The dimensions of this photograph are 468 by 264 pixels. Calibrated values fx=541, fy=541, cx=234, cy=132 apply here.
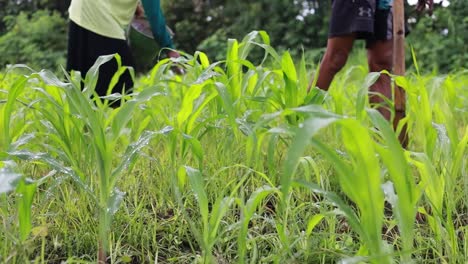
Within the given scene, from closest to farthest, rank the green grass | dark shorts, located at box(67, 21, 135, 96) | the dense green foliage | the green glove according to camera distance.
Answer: the green grass < the green glove < dark shorts, located at box(67, 21, 135, 96) < the dense green foliage

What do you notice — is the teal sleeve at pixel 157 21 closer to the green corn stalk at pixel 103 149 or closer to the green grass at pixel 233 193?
the green grass at pixel 233 193

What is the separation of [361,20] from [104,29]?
3.30 feet

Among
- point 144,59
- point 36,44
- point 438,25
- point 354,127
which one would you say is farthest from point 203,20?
point 354,127

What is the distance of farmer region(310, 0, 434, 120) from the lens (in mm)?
1983

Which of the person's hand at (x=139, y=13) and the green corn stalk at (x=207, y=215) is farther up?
the person's hand at (x=139, y=13)

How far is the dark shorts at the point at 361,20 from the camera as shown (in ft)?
6.47

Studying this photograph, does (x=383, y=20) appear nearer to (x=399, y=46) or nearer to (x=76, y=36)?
(x=399, y=46)

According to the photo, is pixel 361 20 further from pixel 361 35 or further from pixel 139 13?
pixel 139 13

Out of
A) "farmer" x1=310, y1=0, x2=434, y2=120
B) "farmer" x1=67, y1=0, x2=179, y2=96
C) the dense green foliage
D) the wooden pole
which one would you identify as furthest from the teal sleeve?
the dense green foliage

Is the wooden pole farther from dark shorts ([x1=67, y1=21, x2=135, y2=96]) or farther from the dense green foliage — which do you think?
the dense green foliage

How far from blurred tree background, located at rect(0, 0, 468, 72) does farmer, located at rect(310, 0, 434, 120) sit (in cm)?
492

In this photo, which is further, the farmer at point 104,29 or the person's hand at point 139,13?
the person's hand at point 139,13

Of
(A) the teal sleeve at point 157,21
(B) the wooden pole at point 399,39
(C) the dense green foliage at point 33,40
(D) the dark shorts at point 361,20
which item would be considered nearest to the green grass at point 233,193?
(B) the wooden pole at point 399,39

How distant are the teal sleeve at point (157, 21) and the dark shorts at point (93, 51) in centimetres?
14
